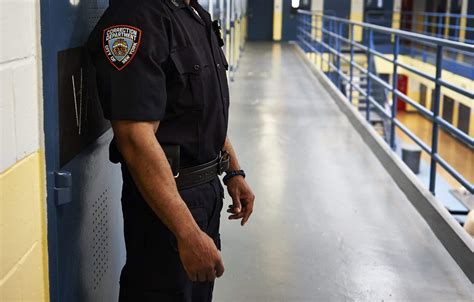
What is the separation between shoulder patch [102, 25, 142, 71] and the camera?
1127 mm

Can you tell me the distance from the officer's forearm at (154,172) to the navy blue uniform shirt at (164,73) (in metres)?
0.03

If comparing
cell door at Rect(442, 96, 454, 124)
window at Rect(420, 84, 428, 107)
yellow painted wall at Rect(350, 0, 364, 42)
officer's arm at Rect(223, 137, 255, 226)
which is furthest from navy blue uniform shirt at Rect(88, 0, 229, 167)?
yellow painted wall at Rect(350, 0, 364, 42)

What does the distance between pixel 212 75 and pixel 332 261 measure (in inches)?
53.3

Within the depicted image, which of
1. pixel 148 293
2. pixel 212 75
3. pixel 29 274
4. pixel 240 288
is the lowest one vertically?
pixel 240 288

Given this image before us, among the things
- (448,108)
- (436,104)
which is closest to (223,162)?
(436,104)

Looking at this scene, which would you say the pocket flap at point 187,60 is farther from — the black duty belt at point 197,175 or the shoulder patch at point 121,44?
the black duty belt at point 197,175

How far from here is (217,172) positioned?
4.56 ft

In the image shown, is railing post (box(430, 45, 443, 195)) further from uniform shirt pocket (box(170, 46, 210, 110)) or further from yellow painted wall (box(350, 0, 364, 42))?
yellow painted wall (box(350, 0, 364, 42))

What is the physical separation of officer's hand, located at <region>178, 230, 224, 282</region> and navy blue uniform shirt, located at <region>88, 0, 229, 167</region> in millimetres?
207

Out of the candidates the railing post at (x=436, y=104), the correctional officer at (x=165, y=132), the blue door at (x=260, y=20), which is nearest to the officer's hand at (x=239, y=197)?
the correctional officer at (x=165, y=132)

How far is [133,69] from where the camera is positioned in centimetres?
113

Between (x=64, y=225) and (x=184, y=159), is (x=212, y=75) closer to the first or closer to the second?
(x=184, y=159)

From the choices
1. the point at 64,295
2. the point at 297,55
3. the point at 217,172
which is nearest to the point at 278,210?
the point at 217,172

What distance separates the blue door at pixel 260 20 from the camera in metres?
16.3
